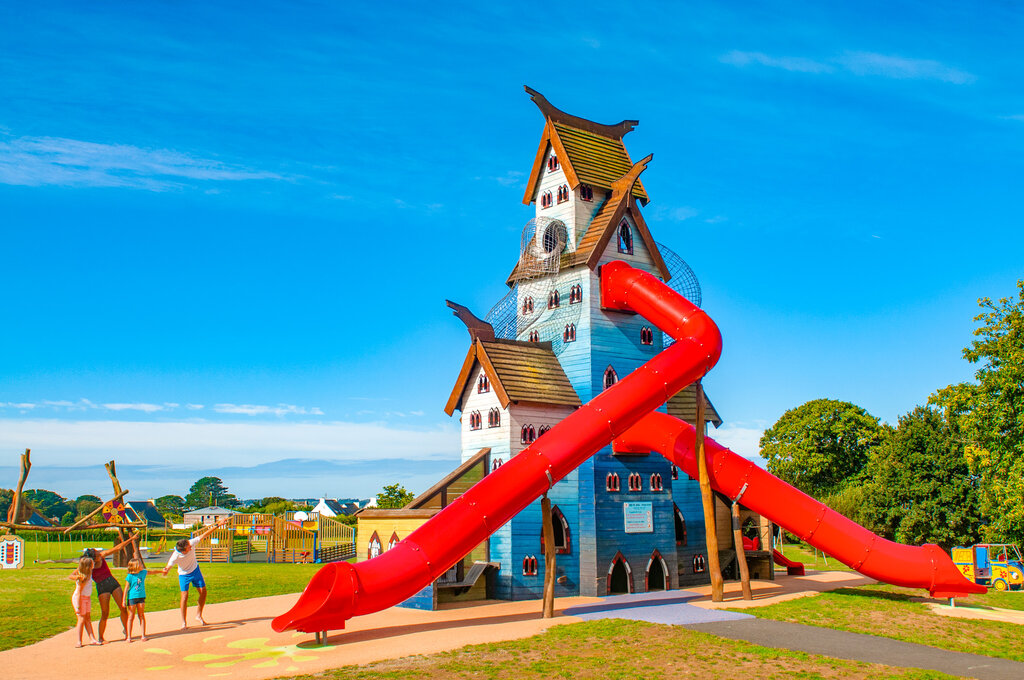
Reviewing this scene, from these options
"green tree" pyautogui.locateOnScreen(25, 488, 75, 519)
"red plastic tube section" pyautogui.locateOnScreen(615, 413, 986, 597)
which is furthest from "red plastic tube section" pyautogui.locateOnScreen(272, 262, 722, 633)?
"green tree" pyautogui.locateOnScreen(25, 488, 75, 519)

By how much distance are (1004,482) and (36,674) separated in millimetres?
35771

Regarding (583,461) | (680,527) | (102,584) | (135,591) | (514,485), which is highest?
(583,461)

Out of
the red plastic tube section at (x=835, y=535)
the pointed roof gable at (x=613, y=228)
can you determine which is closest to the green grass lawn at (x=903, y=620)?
the red plastic tube section at (x=835, y=535)

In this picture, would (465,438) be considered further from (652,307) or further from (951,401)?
(951,401)

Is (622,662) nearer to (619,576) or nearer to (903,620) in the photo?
(903,620)

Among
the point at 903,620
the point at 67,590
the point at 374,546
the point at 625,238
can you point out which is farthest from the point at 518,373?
the point at 67,590

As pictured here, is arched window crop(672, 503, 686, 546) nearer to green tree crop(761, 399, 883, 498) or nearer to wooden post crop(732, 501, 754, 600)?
wooden post crop(732, 501, 754, 600)

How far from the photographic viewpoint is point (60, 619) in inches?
933

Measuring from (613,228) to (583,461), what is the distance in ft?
37.6

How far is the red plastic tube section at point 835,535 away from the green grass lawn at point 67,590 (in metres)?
17.6

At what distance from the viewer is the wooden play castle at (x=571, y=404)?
2922 cm

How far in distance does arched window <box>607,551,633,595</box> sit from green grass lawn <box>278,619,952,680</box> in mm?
9058

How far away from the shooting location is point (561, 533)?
29891mm

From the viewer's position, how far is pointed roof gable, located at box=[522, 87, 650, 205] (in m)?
34.5
